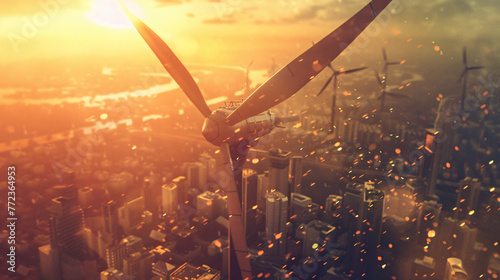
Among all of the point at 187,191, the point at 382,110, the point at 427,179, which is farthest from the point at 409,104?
the point at 187,191

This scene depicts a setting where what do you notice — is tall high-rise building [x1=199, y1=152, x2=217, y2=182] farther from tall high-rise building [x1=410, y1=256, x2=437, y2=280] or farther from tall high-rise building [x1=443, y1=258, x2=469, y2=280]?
tall high-rise building [x1=443, y1=258, x2=469, y2=280]

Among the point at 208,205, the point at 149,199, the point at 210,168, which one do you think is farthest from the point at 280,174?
the point at 149,199

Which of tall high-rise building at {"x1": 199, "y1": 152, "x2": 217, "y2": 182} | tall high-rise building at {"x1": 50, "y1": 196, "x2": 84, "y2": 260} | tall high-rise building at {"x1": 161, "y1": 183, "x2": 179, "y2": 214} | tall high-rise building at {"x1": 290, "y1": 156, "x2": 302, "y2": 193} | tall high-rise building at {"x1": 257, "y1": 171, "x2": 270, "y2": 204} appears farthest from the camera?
tall high-rise building at {"x1": 199, "y1": 152, "x2": 217, "y2": 182}

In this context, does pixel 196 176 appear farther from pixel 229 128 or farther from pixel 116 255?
pixel 229 128

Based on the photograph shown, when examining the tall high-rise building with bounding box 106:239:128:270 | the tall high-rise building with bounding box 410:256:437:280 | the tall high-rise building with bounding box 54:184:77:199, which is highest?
the tall high-rise building with bounding box 54:184:77:199

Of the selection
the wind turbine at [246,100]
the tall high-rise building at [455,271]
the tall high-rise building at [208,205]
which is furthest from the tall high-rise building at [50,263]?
the tall high-rise building at [455,271]

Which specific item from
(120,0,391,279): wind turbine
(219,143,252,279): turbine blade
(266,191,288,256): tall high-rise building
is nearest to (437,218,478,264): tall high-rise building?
(266,191,288,256): tall high-rise building
